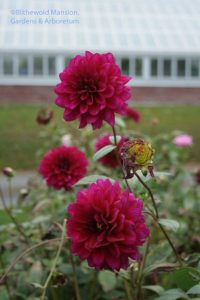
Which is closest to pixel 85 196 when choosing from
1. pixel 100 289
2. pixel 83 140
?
pixel 100 289

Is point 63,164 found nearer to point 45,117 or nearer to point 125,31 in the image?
point 45,117

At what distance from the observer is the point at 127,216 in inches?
32.4

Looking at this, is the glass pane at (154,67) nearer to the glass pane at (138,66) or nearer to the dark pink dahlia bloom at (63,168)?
the glass pane at (138,66)

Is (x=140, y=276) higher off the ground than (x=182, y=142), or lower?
higher

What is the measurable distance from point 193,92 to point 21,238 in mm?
12201

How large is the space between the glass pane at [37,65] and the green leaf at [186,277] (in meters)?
11.9

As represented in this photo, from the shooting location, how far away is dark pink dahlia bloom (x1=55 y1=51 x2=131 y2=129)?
0.87 m

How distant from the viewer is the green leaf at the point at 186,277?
39.8 inches

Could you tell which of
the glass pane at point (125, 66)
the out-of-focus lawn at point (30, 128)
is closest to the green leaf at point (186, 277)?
the out-of-focus lawn at point (30, 128)

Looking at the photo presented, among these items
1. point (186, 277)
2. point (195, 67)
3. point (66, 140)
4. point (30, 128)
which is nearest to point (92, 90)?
point (186, 277)

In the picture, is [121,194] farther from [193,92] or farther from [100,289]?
[193,92]

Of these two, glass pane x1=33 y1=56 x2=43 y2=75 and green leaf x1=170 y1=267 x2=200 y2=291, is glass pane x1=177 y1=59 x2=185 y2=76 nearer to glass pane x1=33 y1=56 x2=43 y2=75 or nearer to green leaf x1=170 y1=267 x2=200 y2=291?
glass pane x1=33 y1=56 x2=43 y2=75

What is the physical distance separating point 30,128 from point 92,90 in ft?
24.6

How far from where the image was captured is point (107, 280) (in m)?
1.42
